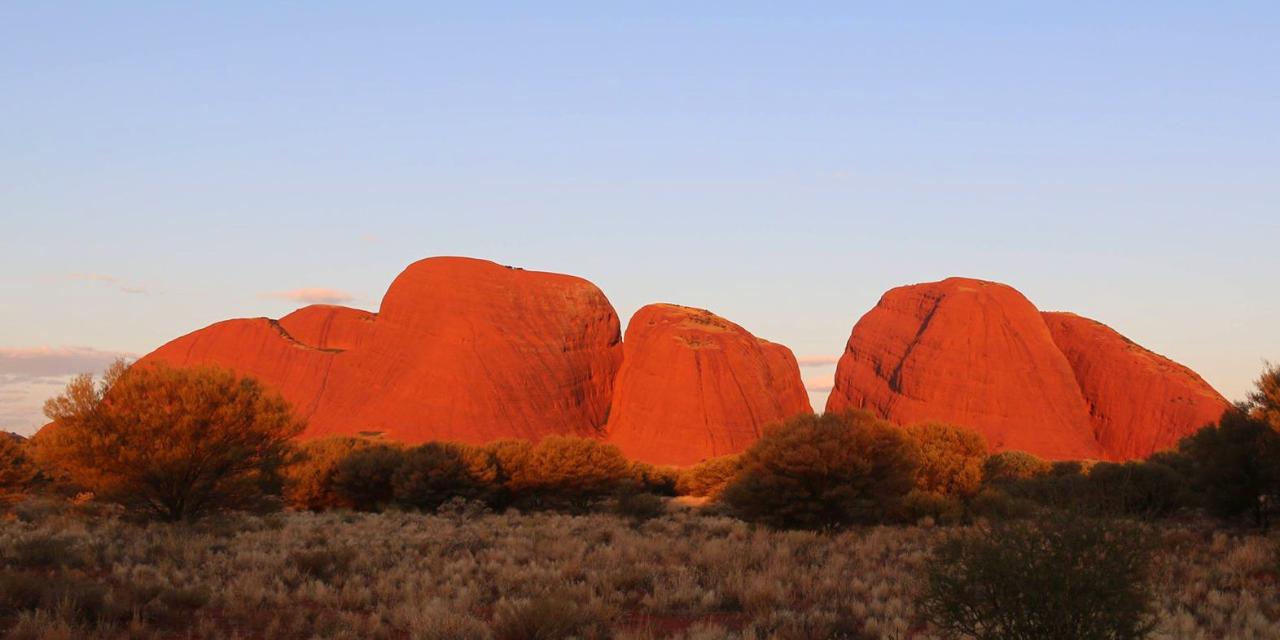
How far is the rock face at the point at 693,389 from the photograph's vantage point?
71.5m

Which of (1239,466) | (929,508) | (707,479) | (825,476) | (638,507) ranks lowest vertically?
(707,479)

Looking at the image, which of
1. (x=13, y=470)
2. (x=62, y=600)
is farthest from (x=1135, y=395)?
(x=62, y=600)

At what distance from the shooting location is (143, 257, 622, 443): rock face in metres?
70.9

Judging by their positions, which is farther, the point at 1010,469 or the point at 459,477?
the point at 1010,469

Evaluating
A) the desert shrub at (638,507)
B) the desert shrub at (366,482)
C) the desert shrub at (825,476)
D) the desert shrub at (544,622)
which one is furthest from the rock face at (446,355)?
the desert shrub at (544,622)

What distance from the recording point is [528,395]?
72625 mm

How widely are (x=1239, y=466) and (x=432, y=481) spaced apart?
1001 inches

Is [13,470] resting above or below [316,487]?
above

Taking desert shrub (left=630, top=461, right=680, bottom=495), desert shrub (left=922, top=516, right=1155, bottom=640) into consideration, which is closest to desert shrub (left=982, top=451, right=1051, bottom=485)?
desert shrub (left=630, top=461, right=680, bottom=495)

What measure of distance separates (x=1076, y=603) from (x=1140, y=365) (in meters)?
78.4

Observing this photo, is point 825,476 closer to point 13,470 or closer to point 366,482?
point 366,482

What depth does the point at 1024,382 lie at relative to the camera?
7575cm

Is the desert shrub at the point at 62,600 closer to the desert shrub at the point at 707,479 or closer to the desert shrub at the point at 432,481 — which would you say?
the desert shrub at the point at 432,481

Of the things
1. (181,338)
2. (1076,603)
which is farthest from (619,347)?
(1076,603)
